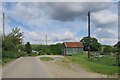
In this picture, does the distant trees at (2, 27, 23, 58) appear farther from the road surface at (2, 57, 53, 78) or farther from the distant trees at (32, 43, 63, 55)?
the distant trees at (32, 43, 63, 55)

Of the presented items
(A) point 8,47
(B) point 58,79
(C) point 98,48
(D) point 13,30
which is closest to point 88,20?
(A) point 8,47

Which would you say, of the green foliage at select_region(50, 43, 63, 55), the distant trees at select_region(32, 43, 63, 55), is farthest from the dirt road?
the green foliage at select_region(50, 43, 63, 55)

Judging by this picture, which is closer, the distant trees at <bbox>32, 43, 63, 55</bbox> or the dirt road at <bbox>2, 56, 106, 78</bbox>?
the dirt road at <bbox>2, 56, 106, 78</bbox>

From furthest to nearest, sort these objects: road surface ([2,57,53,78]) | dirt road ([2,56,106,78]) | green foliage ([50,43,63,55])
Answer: green foliage ([50,43,63,55]) < dirt road ([2,56,106,78]) < road surface ([2,57,53,78])

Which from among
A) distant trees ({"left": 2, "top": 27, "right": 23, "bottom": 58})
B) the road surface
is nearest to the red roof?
distant trees ({"left": 2, "top": 27, "right": 23, "bottom": 58})

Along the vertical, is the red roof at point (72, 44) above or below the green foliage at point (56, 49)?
above

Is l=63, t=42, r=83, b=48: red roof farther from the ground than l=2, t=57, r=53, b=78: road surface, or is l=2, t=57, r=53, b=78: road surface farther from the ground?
l=63, t=42, r=83, b=48: red roof

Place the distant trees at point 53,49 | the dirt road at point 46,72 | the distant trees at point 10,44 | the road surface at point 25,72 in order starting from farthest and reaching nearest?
1. the distant trees at point 53,49
2. the distant trees at point 10,44
3. the dirt road at point 46,72
4. the road surface at point 25,72

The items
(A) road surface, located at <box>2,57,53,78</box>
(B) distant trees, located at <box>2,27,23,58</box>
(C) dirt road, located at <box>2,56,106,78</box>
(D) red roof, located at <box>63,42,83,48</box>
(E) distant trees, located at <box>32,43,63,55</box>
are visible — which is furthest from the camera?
(D) red roof, located at <box>63,42,83,48</box>

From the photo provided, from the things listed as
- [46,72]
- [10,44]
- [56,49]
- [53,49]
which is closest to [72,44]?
[56,49]

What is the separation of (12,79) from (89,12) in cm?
2793

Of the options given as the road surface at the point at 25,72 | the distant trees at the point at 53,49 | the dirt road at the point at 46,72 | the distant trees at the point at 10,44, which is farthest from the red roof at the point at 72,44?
the dirt road at the point at 46,72

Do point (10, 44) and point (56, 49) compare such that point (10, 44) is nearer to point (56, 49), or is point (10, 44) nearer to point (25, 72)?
point (25, 72)

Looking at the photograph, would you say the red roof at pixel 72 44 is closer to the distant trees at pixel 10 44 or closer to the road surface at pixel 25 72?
the distant trees at pixel 10 44
